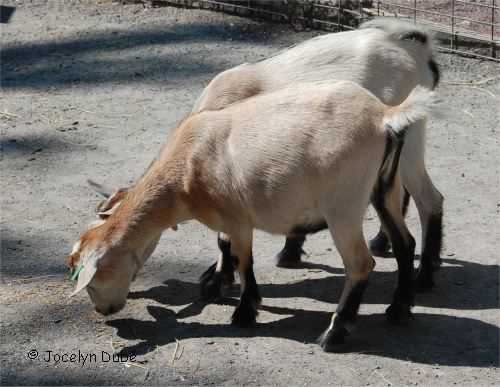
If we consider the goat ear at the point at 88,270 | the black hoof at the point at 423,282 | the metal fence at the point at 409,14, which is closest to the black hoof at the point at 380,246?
the black hoof at the point at 423,282

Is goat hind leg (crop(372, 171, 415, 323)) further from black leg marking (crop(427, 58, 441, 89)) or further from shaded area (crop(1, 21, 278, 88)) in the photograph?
shaded area (crop(1, 21, 278, 88))

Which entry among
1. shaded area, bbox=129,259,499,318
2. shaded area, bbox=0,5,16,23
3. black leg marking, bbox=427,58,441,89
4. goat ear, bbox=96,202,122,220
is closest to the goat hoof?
shaded area, bbox=129,259,499,318

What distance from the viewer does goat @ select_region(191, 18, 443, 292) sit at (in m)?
5.85

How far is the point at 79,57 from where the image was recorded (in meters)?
10.0

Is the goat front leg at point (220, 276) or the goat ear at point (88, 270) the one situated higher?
the goat ear at point (88, 270)

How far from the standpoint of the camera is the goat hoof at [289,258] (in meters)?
6.23

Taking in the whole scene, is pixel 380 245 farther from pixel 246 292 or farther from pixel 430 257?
pixel 246 292

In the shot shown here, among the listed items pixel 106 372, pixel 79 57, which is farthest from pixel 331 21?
pixel 106 372

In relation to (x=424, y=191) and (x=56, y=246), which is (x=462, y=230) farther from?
(x=56, y=246)

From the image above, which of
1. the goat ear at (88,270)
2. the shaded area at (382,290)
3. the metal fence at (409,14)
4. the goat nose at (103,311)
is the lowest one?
the shaded area at (382,290)

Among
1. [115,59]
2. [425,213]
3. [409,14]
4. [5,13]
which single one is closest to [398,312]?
[425,213]

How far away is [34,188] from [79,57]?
3.03 meters

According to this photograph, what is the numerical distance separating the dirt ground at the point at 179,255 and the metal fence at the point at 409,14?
20 cm

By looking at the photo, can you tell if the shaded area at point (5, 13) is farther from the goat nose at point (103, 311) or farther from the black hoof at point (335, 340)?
the black hoof at point (335, 340)
